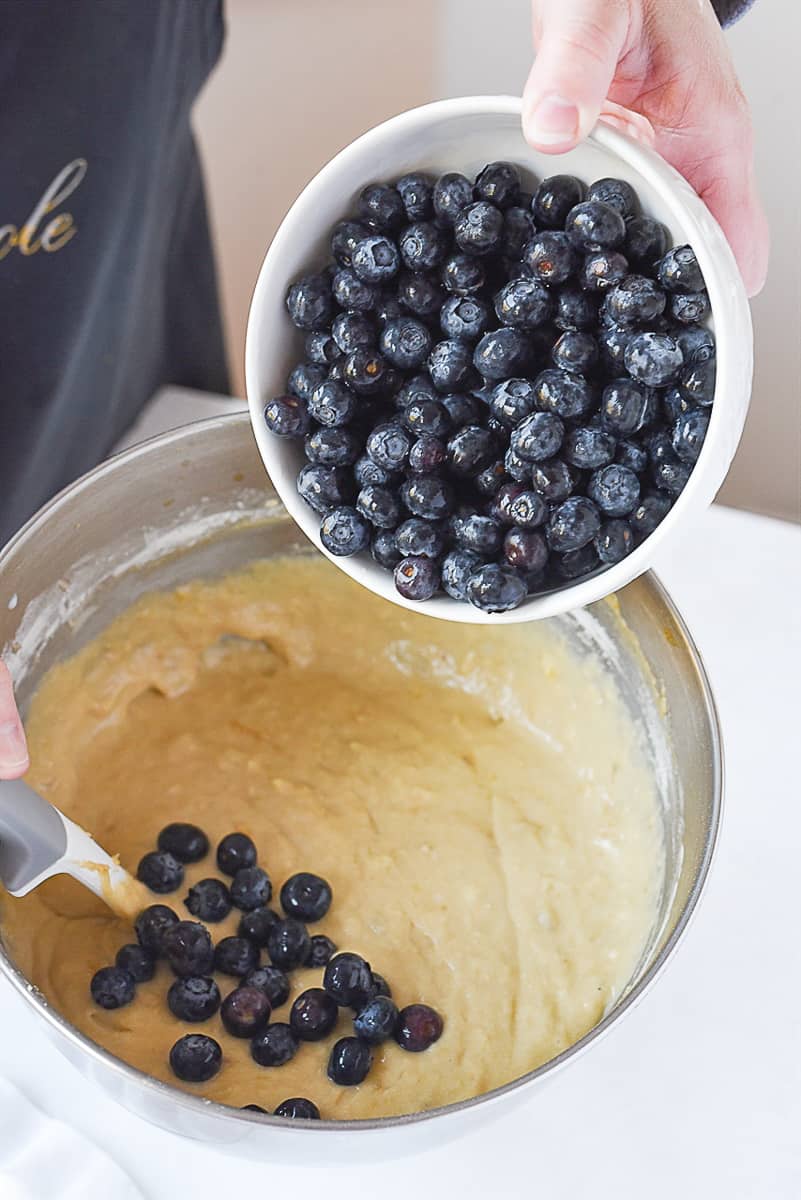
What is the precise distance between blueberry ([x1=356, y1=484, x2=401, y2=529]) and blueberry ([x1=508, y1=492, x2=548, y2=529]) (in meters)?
0.10

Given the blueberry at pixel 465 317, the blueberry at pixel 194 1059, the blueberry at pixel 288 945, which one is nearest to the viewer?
the blueberry at pixel 465 317

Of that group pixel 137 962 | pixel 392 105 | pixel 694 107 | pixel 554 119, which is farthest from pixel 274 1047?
pixel 392 105

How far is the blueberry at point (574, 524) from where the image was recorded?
817 millimetres

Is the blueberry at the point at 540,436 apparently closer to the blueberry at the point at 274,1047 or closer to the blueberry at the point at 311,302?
the blueberry at the point at 311,302

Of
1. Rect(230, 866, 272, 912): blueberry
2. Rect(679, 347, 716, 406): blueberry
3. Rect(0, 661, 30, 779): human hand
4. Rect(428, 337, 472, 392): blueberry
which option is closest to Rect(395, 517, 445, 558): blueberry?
Rect(428, 337, 472, 392): blueberry

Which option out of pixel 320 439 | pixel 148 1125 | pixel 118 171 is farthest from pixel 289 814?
pixel 118 171

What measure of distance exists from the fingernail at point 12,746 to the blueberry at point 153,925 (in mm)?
244

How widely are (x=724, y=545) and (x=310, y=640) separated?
19.8 inches

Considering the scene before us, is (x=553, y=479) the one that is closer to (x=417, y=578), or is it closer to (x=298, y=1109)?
(x=417, y=578)

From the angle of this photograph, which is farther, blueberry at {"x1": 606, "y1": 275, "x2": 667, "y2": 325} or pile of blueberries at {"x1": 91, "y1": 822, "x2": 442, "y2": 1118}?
pile of blueberries at {"x1": 91, "y1": 822, "x2": 442, "y2": 1118}

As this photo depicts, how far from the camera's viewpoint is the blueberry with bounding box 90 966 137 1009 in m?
1.01

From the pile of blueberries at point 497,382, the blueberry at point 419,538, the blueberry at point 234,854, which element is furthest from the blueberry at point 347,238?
the blueberry at point 234,854

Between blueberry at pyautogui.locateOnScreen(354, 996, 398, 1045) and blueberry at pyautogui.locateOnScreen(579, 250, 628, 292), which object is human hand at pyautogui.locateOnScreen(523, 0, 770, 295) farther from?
blueberry at pyautogui.locateOnScreen(354, 996, 398, 1045)

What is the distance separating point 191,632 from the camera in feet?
4.10
